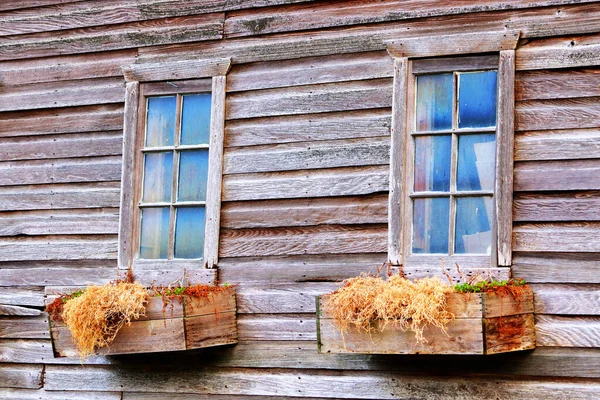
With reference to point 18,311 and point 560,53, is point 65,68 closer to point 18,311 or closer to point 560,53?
point 18,311

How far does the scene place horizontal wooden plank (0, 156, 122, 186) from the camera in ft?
27.5

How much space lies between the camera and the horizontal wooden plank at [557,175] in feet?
22.2

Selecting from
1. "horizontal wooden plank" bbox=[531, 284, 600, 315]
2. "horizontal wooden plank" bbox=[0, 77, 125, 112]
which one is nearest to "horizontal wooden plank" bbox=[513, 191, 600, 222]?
"horizontal wooden plank" bbox=[531, 284, 600, 315]

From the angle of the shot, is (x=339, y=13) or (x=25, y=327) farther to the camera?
(x=25, y=327)

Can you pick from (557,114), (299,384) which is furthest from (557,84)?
(299,384)

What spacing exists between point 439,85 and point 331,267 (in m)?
1.45

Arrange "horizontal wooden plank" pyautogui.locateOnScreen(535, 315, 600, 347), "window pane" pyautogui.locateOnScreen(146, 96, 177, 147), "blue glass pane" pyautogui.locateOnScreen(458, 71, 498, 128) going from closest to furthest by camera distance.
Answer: "horizontal wooden plank" pyautogui.locateOnScreen(535, 315, 600, 347), "blue glass pane" pyautogui.locateOnScreen(458, 71, 498, 128), "window pane" pyautogui.locateOnScreen(146, 96, 177, 147)

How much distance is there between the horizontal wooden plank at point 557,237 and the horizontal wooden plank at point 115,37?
9.15 feet

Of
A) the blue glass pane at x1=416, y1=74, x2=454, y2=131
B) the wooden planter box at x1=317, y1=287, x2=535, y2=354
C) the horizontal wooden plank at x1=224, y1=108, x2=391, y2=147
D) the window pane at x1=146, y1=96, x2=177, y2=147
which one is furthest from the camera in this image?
the window pane at x1=146, y1=96, x2=177, y2=147

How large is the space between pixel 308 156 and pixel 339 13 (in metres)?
1.05

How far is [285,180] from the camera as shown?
25.3 feet

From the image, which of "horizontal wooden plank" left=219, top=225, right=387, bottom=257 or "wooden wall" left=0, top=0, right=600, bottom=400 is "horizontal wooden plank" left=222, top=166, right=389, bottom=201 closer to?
→ "wooden wall" left=0, top=0, right=600, bottom=400

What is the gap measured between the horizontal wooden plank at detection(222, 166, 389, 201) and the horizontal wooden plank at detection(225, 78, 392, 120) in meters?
0.45

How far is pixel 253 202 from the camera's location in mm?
7816
